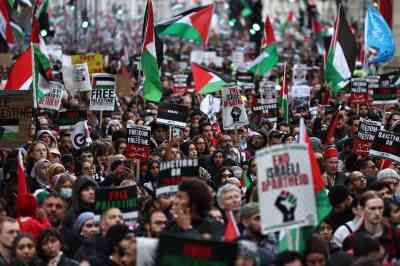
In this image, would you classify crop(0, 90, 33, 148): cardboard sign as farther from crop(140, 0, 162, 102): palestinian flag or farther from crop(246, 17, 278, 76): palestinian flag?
crop(246, 17, 278, 76): palestinian flag

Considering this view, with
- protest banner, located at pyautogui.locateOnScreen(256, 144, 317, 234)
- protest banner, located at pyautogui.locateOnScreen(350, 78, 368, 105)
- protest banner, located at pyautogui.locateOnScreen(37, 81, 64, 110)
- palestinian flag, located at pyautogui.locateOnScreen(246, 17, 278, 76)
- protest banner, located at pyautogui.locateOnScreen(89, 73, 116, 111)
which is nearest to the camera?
protest banner, located at pyautogui.locateOnScreen(256, 144, 317, 234)

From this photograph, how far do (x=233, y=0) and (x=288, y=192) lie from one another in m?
58.4

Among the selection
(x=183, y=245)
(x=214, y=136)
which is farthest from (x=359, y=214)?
(x=214, y=136)

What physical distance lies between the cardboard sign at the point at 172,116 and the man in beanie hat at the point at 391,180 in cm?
516

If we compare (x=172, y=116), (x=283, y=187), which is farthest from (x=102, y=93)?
(x=283, y=187)

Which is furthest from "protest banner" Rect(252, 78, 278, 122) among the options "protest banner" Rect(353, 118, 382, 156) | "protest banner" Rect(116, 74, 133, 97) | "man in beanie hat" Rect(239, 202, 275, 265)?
"man in beanie hat" Rect(239, 202, 275, 265)

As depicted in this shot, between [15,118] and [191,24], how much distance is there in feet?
32.0

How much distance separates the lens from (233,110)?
18.2 meters

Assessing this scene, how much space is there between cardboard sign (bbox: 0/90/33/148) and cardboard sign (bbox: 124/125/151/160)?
1159 mm

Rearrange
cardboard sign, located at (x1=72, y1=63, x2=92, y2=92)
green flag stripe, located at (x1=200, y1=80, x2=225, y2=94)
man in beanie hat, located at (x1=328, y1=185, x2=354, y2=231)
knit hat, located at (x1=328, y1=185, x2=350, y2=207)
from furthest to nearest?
cardboard sign, located at (x1=72, y1=63, x2=92, y2=92) < green flag stripe, located at (x1=200, y1=80, x2=225, y2=94) < knit hat, located at (x1=328, y1=185, x2=350, y2=207) < man in beanie hat, located at (x1=328, y1=185, x2=354, y2=231)

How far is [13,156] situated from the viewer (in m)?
13.8

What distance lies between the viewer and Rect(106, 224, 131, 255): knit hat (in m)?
9.38

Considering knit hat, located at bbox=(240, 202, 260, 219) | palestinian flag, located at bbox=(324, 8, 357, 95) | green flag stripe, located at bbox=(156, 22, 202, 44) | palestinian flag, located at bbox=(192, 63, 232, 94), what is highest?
green flag stripe, located at bbox=(156, 22, 202, 44)

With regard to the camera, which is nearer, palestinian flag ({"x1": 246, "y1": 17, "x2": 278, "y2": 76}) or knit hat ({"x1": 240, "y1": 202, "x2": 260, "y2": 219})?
knit hat ({"x1": 240, "y1": 202, "x2": 260, "y2": 219})
